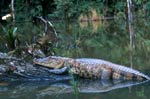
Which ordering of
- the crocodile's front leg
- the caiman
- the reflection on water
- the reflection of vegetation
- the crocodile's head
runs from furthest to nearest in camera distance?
the reflection of vegetation, the crocodile's head, the crocodile's front leg, the caiman, the reflection on water

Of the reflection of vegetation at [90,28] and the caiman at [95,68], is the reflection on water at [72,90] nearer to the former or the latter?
the caiman at [95,68]

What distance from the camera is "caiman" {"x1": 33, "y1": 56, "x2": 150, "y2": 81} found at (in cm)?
698

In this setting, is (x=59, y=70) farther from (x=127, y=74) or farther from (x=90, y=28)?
(x=90, y=28)

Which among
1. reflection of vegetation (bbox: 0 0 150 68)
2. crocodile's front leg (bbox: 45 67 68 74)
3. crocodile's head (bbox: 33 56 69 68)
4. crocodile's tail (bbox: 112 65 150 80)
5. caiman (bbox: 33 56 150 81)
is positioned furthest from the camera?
reflection of vegetation (bbox: 0 0 150 68)

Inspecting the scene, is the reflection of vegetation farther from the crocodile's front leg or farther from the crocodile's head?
the crocodile's front leg

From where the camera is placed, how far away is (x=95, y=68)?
735 cm

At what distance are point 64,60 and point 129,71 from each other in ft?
4.56

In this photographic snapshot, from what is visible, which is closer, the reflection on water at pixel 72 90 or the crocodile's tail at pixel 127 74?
the reflection on water at pixel 72 90

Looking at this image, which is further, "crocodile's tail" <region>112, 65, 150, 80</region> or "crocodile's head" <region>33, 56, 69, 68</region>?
"crocodile's head" <region>33, 56, 69, 68</region>

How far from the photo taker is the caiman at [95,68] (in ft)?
22.9

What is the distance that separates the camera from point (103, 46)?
11.4 metres

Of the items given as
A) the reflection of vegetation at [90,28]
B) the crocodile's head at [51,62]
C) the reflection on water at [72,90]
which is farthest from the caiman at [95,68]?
the reflection of vegetation at [90,28]

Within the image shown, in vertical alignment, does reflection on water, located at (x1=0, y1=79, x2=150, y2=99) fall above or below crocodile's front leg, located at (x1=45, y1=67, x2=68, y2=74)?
below

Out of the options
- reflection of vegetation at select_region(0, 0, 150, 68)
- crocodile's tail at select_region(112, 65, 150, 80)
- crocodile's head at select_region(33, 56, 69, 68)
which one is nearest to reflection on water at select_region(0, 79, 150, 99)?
crocodile's tail at select_region(112, 65, 150, 80)
